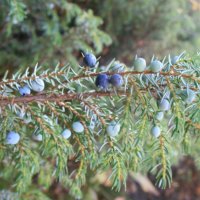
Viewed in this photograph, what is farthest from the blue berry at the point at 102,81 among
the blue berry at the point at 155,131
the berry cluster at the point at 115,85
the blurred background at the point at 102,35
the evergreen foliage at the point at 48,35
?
the evergreen foliage at the point at 48,35

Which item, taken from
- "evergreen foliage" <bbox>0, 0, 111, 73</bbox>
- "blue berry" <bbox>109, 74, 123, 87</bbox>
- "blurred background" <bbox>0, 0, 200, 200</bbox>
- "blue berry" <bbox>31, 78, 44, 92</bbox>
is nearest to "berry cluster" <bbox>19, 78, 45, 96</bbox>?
"blue berry" <bbox>31, 78, 44, 92</bbox>

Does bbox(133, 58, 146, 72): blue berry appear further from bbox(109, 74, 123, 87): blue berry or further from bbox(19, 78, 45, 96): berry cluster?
bbox(19, 78, 45, 96): berry cluster

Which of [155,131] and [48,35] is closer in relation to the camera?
[155,131]

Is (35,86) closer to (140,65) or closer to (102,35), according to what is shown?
(140,65)

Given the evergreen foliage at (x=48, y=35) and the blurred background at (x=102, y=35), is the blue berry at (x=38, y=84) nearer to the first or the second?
the blurred background at (x=102, y=35)

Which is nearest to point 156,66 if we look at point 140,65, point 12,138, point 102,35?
point 140,65

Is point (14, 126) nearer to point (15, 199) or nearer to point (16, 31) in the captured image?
point (15, 199)
